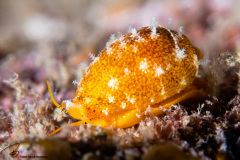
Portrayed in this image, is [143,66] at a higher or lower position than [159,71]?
higher

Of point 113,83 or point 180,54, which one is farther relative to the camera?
→ point 180,54

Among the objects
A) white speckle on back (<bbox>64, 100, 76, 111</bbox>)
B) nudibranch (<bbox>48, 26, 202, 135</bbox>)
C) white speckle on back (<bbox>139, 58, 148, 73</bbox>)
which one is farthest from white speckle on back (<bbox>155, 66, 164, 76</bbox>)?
white speckle on back (<bbox>64, 100, 76, 111</bbox>)

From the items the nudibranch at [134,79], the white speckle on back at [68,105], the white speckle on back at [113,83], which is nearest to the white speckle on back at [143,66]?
the nudibranch at [134,79]

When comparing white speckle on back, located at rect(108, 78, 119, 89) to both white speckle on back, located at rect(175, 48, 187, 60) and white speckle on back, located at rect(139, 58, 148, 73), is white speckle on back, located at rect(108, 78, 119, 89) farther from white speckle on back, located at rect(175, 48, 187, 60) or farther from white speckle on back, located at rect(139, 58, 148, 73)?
white speckle on back, located at rect(175, 48, 187, 60)

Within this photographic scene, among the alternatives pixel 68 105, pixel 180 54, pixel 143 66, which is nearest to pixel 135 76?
pixel 143 66

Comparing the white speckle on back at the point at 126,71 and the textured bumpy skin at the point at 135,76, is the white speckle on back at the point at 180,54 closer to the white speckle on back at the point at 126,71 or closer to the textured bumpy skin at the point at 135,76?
the textured bumpy skin at the point at 135,76

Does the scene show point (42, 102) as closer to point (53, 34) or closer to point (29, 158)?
point (29, 158)

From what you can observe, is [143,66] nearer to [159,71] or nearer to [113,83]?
[159,71]
